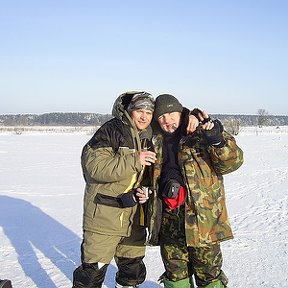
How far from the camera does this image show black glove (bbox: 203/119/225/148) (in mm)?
2402

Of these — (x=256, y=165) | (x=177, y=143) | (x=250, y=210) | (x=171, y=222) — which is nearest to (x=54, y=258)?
(x=171, y=222)

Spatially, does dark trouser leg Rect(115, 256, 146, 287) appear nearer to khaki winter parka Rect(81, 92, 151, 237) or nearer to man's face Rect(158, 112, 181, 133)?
khaki winter parka Rect(81, 92, 151, 237)

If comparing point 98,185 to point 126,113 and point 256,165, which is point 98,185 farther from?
point 256,165

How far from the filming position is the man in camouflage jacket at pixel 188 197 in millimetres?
2604

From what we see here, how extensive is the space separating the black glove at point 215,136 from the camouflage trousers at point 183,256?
22.4 inches

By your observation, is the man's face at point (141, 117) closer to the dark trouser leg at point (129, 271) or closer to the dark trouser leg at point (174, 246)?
the dark trouser leg at point (174, 246)

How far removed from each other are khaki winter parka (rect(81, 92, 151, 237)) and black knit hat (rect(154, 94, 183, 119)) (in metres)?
0.25

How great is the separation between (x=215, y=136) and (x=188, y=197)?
19.9 inches

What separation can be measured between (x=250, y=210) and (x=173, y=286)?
14.4ft

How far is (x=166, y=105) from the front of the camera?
2.72m

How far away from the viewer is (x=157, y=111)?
2.78 meters

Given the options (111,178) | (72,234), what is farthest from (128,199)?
(72,234)

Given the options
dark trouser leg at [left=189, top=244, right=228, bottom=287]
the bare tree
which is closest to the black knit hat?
dark trouser leg at [left=189, top=244, right=228, bottom=287]

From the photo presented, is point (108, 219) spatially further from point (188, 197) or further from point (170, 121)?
point (170, 121)
